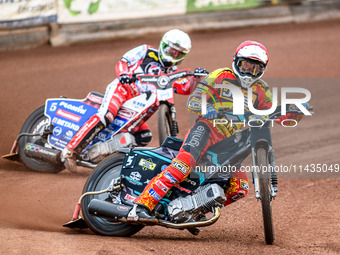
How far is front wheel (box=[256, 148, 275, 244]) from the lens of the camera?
5547 mm

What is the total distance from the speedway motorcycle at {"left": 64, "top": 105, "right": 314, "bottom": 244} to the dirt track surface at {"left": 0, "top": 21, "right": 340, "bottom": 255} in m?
0.23

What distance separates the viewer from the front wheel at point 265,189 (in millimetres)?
5547

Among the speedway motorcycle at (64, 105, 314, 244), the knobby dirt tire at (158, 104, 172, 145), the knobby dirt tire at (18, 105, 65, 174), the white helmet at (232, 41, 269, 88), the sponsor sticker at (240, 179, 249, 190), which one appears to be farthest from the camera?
the knobby dirt tire at (18, 105, 65, 174)

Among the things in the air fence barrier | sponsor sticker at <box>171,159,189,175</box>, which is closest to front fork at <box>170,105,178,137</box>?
sponsor sticker at <box>171,159,189,175</box>

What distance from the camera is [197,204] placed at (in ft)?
19.2

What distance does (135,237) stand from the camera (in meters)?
6.16

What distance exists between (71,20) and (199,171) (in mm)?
10779

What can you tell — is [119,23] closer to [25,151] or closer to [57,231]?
[25,151]

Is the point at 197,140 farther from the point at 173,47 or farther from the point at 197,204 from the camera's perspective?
the point at 173,47

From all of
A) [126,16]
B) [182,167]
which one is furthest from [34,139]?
[126,16]

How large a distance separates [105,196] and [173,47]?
118 inches

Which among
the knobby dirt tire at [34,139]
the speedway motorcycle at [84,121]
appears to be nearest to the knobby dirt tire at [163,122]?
the speedway motorcycle at [84,121]

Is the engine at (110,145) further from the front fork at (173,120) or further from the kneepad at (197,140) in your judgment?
the kneepad at (197,140)

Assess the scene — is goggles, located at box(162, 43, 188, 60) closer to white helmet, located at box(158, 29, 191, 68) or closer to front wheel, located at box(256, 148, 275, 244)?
white helmet, located at box(158, 29, 191, 68)
